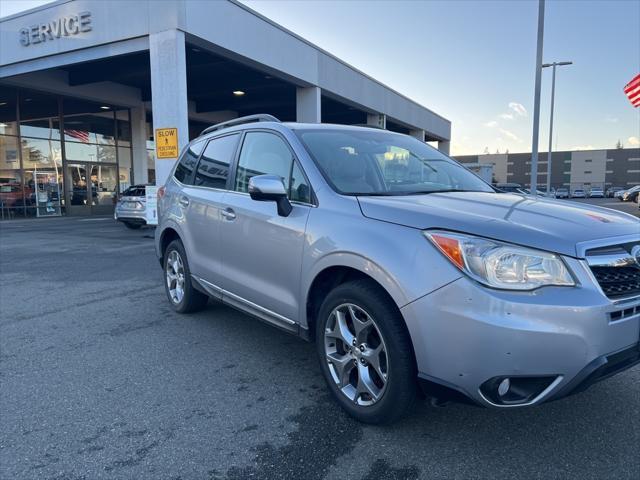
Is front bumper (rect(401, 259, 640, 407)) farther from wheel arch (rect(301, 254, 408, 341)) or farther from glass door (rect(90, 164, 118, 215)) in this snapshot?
glass door (rect(90, 164, 118, 215))

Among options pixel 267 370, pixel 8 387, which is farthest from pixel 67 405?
pixel 267 370

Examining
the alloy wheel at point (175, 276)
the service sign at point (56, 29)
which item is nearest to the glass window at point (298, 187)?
the alloy wheel at point (175, 276)

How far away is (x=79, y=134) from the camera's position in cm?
2306

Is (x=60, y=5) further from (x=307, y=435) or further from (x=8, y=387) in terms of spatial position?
(x=307, y=435)

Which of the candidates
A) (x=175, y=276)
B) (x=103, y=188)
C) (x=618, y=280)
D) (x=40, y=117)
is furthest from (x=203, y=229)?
(x=103, y=188)

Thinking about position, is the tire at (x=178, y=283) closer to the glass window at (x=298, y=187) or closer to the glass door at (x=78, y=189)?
the glass window at (x=298, y=187)

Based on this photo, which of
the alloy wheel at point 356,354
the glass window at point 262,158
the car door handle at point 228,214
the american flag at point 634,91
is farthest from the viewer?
the american flag at point 634,91

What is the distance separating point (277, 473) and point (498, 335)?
1.28 m

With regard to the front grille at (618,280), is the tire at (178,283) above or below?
below

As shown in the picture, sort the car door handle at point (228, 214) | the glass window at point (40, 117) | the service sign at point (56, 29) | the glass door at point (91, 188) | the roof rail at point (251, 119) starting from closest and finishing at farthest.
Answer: the car door handle at point (228, 214)
the roof rail at point (251, 119)
the service sign at point (56, 29)
the glass window at point (40, 117)
the glass door at point (91, 188)

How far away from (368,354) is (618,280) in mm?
1329

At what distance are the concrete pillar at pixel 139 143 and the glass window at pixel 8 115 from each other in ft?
16.7

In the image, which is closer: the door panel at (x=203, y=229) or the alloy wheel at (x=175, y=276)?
the door panel at (x=203, y=229)

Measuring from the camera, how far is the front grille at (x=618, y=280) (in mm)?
2252
